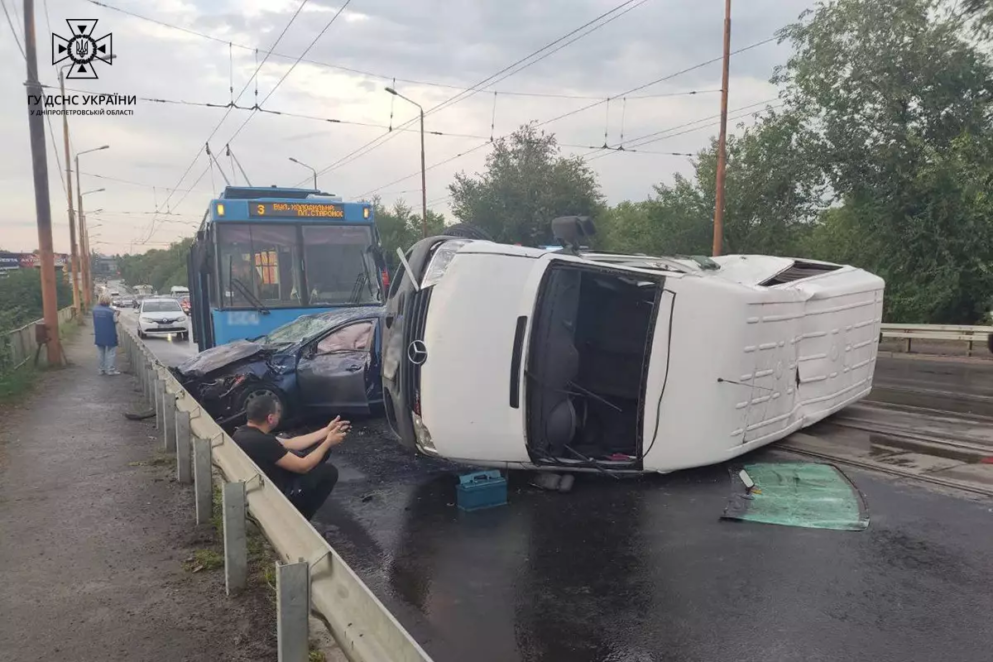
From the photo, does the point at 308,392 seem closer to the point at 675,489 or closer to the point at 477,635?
the point at 675,489

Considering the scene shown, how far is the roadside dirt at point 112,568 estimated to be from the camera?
334cm

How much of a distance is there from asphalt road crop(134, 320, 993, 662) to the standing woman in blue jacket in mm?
9853

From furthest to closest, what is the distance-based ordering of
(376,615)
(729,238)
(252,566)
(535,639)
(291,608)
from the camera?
(729,238), (252,566), (535,639), (291,608), (376,615)

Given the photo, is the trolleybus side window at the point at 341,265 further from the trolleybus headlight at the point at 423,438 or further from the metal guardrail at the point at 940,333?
the metal guardrail at the point at 940,333

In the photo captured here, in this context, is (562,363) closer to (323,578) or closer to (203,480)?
(203,480)

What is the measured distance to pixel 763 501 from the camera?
18.3 ft

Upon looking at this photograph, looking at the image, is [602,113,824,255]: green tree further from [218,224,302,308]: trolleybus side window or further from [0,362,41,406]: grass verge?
[0,362,41,406]: grass verge

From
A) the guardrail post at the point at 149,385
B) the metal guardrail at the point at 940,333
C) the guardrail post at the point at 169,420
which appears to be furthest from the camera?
the metal guardrail at the point at 940,333

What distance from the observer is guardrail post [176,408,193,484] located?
577 centimetres

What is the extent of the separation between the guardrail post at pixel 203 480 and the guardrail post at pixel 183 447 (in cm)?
103

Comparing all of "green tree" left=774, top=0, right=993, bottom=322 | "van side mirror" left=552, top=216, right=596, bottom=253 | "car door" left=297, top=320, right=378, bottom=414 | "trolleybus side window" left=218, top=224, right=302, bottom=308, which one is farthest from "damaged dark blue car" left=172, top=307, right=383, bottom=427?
"green tree" left=774, top=0, right=993, bottom=322

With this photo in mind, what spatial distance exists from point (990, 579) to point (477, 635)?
3.03 metres

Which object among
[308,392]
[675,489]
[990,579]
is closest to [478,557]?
[675,489]

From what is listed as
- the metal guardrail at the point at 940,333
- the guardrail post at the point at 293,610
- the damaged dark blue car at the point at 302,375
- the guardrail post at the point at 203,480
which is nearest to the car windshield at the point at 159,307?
the damaged dark blue car at the point at 302,375
